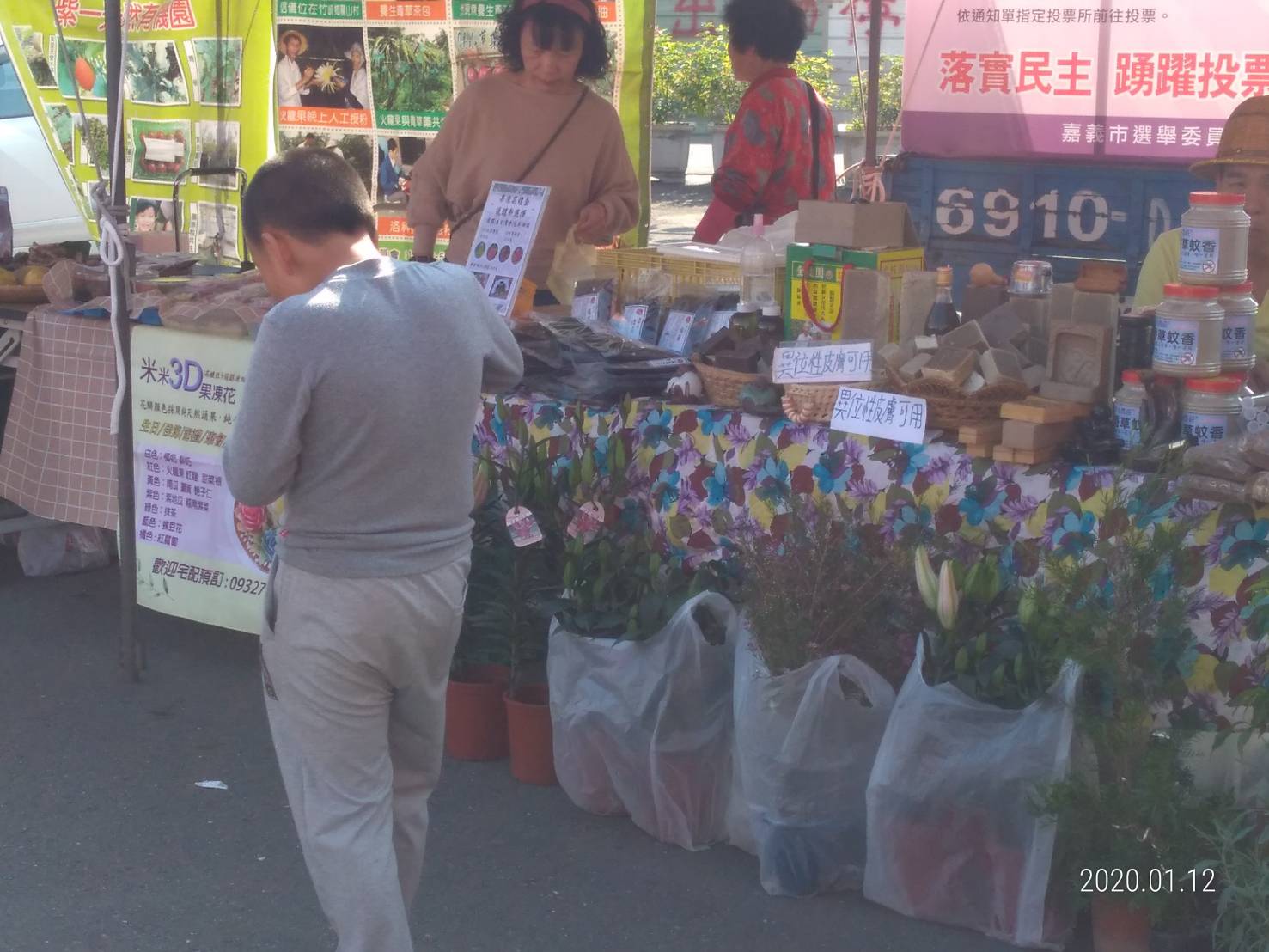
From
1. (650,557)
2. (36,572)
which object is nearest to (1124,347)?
(650,557)

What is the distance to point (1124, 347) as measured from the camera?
10.1 feet

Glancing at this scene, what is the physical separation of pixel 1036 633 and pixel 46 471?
3.32 meters

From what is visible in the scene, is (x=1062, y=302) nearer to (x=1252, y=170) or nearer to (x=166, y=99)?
(x=1252, y=170)

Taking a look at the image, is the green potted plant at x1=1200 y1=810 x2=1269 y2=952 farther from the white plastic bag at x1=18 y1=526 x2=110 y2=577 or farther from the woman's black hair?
the white plastic bag at x1=18 y1=526 x2=110 y2=577

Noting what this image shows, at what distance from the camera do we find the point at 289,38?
595cm

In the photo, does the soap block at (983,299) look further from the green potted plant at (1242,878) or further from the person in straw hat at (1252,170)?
the green potted plant at (1242,878)

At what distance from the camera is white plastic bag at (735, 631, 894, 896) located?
289 cm

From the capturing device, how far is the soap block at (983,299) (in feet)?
11.2

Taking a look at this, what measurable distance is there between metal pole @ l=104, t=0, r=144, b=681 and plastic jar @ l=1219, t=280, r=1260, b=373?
2.89 meters

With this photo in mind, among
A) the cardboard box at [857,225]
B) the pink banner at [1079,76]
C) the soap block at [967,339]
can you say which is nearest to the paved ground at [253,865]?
the soap block at [967,339]

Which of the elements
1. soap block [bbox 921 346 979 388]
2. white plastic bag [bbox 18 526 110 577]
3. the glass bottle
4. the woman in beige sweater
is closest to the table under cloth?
white plastic bag [bbox 18 526 110 577]

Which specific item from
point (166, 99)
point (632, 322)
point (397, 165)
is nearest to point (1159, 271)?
point (632, 322)

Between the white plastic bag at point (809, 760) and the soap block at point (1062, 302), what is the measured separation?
86cm

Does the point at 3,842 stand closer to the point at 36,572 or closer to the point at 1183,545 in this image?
the point at 36,572
